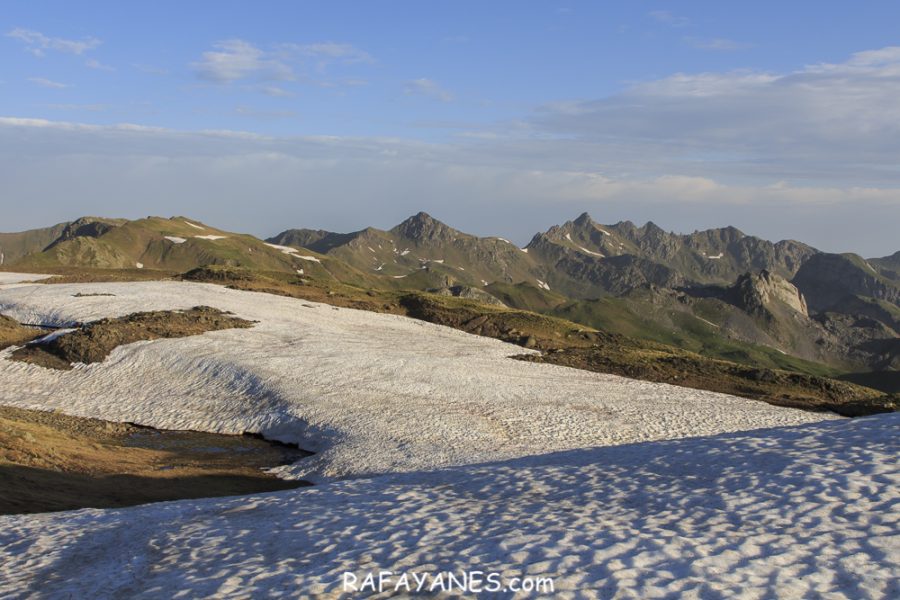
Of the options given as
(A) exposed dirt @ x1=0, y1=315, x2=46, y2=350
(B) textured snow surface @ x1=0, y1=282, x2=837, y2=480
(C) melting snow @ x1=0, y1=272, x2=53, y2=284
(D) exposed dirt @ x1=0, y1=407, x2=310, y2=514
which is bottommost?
(D) exposed dirt @ x1=0, y1=407, x2=310, y2=514

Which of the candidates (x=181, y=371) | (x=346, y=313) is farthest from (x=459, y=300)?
(x=181, y=371)

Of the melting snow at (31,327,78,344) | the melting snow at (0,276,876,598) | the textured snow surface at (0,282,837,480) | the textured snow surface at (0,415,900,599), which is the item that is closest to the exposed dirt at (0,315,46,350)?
the melting snow at (31,327,78,344)

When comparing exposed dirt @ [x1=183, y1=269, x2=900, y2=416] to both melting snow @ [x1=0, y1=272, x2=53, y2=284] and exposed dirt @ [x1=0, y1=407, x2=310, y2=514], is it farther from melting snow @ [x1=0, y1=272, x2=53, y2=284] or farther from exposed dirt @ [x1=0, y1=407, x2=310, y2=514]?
exposed dirt @ [x1=0, y1=407, x2=310, y2=514]

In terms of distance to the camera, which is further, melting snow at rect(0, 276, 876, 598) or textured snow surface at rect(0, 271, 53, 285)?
textured snow surface at rect(0, 271, 53, 285)

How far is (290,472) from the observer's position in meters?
35.6

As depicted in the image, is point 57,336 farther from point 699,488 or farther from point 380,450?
point 699,488

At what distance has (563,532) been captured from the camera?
53.0 feet

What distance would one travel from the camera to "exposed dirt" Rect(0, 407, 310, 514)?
27672 mm

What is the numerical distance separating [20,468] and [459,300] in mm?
73082

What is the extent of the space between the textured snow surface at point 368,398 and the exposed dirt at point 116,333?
3.94 feet

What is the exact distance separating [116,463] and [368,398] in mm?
15828

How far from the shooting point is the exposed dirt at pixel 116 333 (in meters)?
54.8

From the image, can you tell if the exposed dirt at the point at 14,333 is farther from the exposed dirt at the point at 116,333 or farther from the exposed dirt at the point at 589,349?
the exposed dirt at the point at 589,349

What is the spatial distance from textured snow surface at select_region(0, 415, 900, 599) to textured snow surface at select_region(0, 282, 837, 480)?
538 inches
